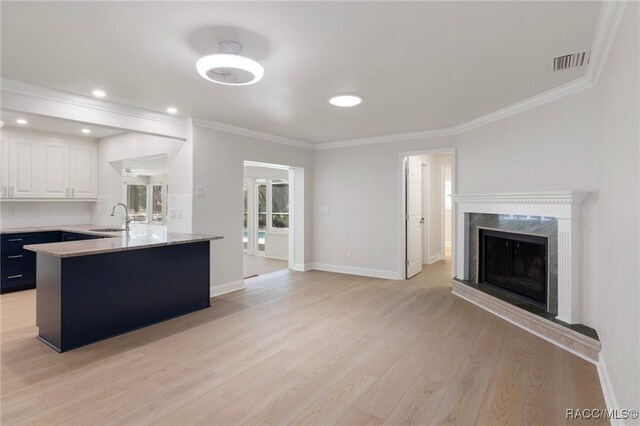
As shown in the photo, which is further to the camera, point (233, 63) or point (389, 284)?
point (389, 284)

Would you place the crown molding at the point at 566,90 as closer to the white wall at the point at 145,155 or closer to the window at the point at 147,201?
the white wall at the point at 145,155

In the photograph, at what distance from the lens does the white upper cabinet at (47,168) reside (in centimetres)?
496

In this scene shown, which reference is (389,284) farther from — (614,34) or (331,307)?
(614,34)

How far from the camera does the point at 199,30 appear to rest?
2.18 m

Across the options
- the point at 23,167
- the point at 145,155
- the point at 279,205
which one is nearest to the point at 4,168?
the point at 23,167

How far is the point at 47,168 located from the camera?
5340 millimetres

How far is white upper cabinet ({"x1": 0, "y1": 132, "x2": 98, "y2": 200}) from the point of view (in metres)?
4.96

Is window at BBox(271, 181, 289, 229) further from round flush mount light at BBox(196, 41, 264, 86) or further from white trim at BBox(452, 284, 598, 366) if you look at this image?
round flush mount light at BBox(196, 41, 264, 86)

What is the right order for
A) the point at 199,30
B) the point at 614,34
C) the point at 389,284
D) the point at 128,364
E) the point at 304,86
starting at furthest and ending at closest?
1. the point at 389,284
2. the point at 304,86
3. the point at 128,364
4. the point at 199,30
5. the point at 614,34

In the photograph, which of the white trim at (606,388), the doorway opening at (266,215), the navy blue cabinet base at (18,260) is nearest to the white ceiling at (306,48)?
the white trim at (606,388)

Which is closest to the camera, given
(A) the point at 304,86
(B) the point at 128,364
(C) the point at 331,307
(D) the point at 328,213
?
(B) the point at 128,364

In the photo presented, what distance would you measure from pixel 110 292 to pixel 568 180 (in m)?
4.60

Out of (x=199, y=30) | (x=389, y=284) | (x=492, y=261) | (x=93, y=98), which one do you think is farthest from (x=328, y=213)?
(x=199, y=30)

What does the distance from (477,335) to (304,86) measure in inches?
117
